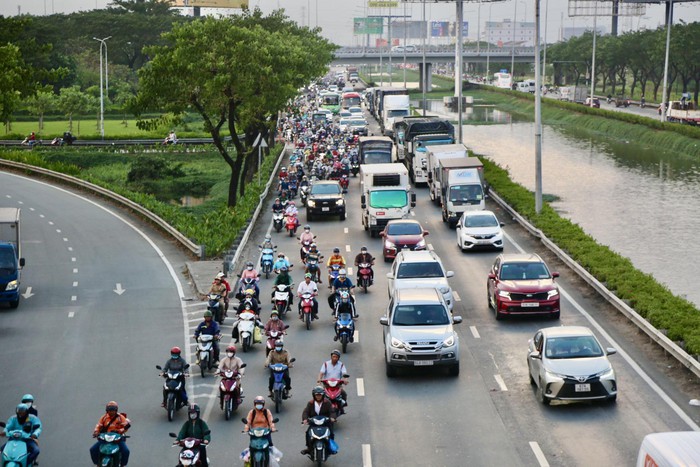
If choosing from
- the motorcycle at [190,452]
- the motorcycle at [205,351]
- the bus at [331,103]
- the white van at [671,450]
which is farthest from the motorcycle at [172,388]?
the bus at [331,103]

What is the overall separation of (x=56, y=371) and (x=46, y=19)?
146946 mm

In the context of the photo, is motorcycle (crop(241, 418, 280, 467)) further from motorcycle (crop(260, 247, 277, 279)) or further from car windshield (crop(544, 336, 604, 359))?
motorcycle (crop(260, 247, 277, 279))

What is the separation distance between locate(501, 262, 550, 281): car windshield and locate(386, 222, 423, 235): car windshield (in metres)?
9.34

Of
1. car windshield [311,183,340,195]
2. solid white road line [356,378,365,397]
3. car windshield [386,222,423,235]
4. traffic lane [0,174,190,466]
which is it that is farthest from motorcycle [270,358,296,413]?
car windshield [311,183,340,195]

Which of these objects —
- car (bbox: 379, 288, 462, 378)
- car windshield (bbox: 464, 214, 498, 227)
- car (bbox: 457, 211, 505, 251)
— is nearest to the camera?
car (bbox: 379, 288, 462, 378)

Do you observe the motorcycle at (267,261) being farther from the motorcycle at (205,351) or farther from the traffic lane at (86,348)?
the motorcycle at (205,351)

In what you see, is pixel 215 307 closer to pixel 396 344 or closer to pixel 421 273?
pixel 421 273

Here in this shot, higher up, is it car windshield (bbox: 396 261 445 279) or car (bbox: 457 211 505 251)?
car windshield (bbox: 396 261 445 279)

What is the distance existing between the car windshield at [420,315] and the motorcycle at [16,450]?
980cm

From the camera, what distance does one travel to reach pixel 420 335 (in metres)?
26.2

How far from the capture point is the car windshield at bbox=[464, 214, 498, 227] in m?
43.7

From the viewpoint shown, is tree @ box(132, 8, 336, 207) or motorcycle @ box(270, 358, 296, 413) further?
tree @ box(132, 8, 336, 207)

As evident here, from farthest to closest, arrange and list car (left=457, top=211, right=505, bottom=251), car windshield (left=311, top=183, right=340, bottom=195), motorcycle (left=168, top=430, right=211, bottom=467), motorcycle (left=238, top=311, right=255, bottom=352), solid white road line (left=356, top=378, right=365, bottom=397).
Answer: car windshield (left=311, top=183, right=340, bottom=195)
car (left=457, top=211, right=505, bottom=251)
motorcycle (left=238, top=311, right=255, bottom=352)
solid white road line (left=356, top=378, right=365, bottom=397)
motorcycle (left=168, top=430, right=211, bottom=467)

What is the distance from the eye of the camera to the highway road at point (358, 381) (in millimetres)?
21875
